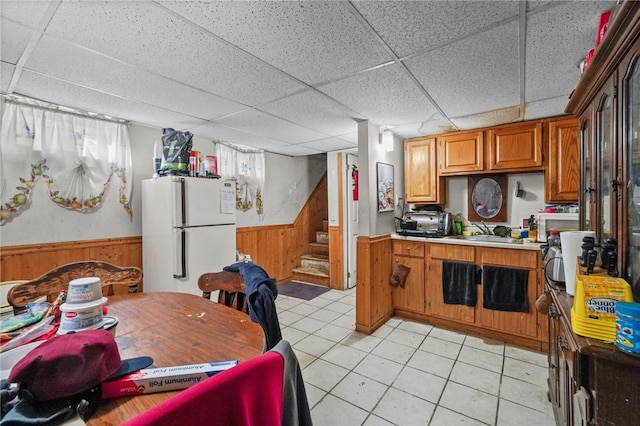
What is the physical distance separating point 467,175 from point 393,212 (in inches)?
39.3

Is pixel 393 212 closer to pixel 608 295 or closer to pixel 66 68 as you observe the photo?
pixel 608 295

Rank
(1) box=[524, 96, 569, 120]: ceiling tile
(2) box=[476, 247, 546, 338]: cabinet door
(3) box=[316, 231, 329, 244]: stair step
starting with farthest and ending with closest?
(3) box=[316, 231, 329, 244]: stair step → (2) box=[476, 247, 546, 338]: cabinet door → (1) box=[524, 96, 569, 120]: ceiling tile

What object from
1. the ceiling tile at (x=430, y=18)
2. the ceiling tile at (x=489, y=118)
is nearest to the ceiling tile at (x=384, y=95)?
the ceiling tile at (x=430, y=18)

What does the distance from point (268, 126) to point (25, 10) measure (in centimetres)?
194

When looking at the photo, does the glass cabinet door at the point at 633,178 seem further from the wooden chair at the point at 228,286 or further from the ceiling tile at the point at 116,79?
the ceiling tile at the point at 116,79

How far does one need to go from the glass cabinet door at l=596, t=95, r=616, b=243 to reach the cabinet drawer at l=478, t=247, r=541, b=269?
125 cm

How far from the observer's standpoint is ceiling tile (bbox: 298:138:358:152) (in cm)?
378

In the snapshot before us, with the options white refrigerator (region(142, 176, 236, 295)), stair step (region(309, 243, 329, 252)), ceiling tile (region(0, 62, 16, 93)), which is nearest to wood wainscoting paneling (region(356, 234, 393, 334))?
white refrigerator (region(142, 176, 236, 295))

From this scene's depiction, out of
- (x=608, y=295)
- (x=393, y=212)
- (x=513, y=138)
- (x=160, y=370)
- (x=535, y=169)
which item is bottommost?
(x=160, y=370)

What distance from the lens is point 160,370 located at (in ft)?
2.79

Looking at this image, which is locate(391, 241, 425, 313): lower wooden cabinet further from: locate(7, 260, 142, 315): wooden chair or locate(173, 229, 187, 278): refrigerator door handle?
locate(7, 260, 142, 315): wooden chair

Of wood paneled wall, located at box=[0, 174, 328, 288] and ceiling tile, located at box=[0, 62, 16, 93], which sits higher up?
ceiling tile, located at box=[0, 62, 16, 93]

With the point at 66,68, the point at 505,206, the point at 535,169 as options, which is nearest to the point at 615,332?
the point at 535,169

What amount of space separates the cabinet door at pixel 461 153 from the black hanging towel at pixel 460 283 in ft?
3.58
